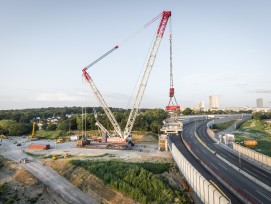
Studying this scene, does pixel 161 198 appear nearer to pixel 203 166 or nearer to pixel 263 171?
pixel 203 166

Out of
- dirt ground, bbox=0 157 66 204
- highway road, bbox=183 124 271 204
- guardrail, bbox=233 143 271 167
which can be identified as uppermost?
guardrail, bbox=233 143 271 167

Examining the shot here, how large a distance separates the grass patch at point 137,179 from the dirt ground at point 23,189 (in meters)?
11.8

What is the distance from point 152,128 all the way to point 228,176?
80232 millimetres

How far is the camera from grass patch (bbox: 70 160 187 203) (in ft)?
164

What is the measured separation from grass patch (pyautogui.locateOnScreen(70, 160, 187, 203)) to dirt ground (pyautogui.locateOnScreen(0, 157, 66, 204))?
1180 cm

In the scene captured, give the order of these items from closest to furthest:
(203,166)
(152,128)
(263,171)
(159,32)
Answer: (263,171) → (203,166) → (159,32) → (152,128)

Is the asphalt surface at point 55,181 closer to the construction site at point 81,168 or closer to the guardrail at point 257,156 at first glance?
the construction site at point 81,168

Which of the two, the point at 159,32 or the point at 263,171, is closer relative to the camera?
the point at 263,171

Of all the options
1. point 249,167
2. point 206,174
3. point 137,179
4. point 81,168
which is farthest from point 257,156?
point 81,168

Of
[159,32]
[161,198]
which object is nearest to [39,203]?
[161,198]

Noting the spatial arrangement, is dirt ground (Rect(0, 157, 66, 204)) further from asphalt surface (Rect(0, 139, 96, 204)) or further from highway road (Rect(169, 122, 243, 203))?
highway road (Rect(169, 122, 243, 203))

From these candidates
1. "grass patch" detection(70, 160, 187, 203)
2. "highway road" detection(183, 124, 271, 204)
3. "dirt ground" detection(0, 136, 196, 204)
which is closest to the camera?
"highway road" detection(183, 124, 271, 204)

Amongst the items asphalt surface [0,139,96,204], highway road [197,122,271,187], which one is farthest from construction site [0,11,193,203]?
highway road [197,122,271,187]

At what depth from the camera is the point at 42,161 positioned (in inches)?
3009
